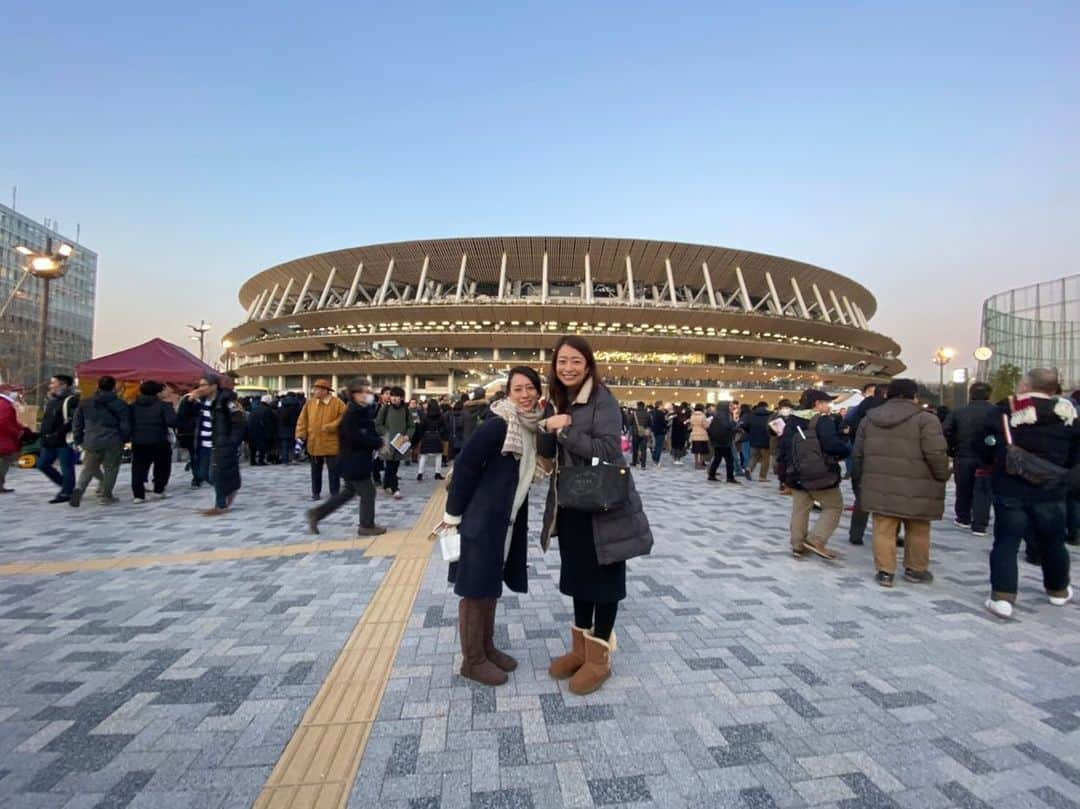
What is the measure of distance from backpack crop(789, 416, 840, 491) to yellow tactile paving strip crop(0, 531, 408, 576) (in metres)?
4.74

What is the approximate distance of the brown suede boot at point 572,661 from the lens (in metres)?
2.74

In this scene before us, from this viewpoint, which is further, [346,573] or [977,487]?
[977,487]

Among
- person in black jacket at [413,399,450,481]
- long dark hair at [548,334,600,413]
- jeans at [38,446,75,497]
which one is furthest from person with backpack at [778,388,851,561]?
jeans at [38,446,75,497]

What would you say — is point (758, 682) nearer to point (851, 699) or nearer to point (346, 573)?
point (851, 699)

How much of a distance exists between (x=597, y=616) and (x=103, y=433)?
871 centimetres

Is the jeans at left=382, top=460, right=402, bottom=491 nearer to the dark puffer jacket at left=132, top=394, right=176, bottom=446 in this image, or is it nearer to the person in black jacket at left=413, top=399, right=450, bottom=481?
A: the person in black jacket at left=413, top=399, right=450, bottom=481

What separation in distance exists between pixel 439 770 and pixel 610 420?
1767 millimetres

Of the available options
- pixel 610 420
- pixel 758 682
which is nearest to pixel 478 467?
pixel 610 420

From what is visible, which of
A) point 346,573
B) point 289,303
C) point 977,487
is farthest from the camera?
point 289,303

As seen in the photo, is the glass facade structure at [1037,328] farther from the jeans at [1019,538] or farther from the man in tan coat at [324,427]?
the man in tan coat at [324,427]

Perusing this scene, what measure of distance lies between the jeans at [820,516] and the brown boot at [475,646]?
164 inches

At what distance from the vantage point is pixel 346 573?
4.48 metres

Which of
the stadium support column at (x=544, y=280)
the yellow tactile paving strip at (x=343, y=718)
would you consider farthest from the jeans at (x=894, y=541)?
the stadium support column at (x=544, y=280)

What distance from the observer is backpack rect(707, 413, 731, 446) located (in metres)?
10.9
